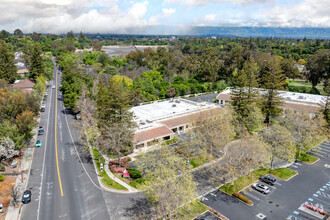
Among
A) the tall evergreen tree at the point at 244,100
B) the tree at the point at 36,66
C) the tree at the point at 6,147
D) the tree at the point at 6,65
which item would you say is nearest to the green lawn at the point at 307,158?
the tall evergreen tree at the point at 244,100

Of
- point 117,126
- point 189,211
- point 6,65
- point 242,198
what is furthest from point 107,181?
point 6,65

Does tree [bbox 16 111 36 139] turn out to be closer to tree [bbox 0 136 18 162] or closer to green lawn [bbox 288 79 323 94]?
tree [bbox 0 136 18 162]

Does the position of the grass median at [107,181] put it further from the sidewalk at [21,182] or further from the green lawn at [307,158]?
the green lawn at [307,158]

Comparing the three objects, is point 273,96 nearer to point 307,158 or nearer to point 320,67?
point 307,158

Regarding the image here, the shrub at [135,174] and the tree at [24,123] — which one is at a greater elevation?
the tree at [24,123]

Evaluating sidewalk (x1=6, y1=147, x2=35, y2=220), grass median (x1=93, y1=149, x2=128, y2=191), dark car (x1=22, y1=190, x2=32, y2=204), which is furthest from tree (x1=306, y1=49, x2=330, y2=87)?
dark car (x1=22, y1=190, x2=32, y2=204)
